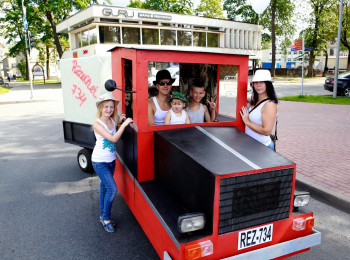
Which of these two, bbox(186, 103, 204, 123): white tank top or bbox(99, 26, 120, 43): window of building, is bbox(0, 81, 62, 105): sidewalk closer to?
bbox(99, 26, 120, 43): window of building

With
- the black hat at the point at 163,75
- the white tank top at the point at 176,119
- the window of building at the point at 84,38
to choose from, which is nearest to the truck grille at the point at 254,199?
the white tank top at the point at 176,119

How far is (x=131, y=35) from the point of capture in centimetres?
2859

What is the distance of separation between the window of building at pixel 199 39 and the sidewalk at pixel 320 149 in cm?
2363

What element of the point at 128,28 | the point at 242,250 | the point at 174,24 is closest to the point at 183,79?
the point at 242,250

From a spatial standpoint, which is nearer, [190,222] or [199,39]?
[190,222]

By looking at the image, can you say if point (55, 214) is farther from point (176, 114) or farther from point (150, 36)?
point (150, 36)

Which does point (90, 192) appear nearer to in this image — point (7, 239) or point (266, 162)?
point (7, 239)

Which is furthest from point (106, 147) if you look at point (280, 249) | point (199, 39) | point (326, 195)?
A: point (199, 39)

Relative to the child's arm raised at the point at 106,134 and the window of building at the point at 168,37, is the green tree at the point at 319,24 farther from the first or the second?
the child's arm raised at the point at 106,134

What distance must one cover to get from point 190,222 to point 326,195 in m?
2.93

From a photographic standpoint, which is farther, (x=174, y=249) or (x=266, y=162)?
(x=266, y=162)

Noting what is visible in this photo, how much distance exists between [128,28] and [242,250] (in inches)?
1139

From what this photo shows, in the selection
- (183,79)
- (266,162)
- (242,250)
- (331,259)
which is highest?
(183,79)

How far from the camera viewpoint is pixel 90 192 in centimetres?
439
